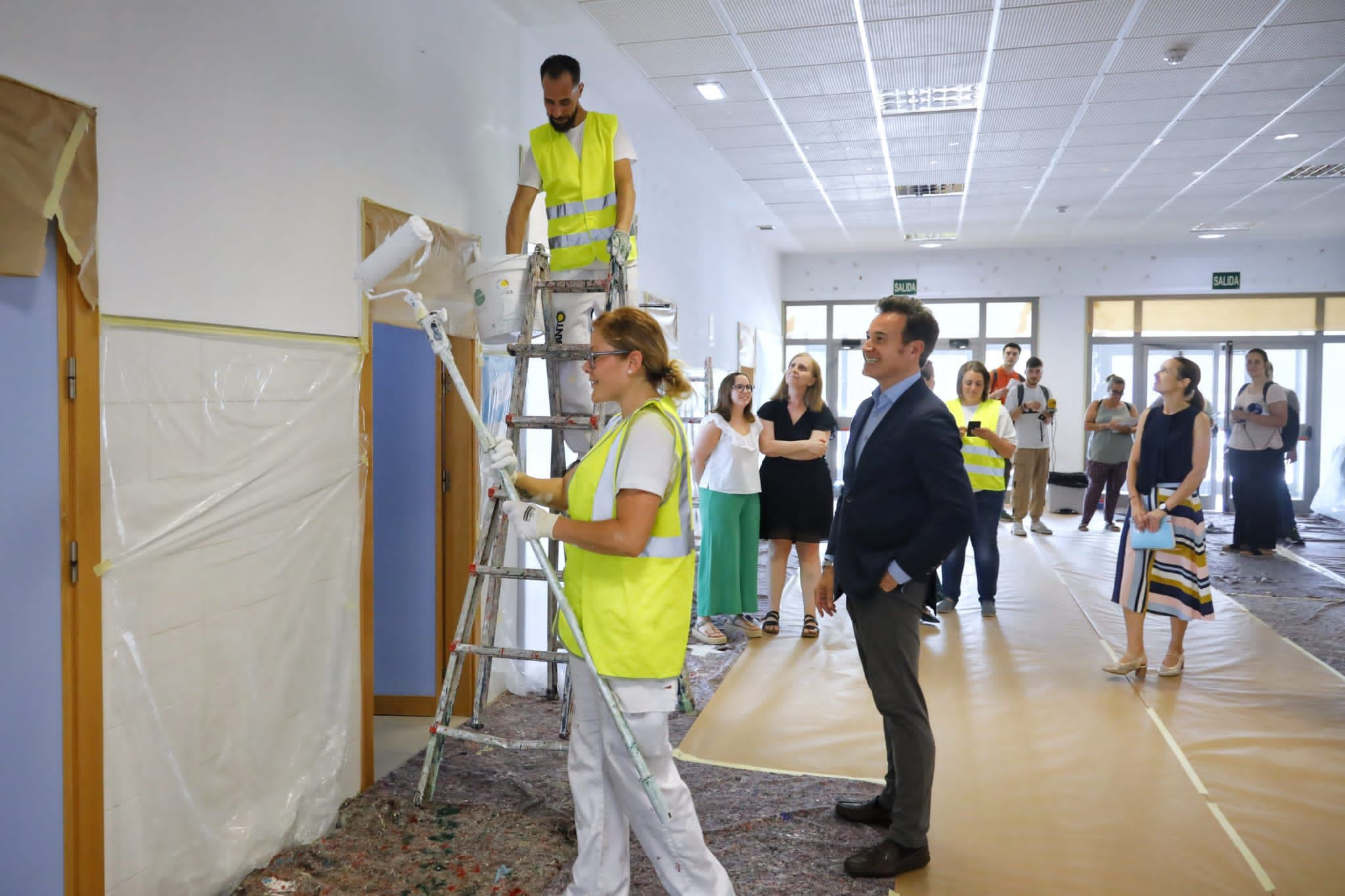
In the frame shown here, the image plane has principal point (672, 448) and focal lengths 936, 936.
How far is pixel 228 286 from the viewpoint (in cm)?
245

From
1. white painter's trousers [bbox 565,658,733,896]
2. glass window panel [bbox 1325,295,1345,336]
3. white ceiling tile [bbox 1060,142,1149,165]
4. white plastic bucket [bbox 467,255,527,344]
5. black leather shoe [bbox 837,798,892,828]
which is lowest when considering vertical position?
black leather shoe [bbox 837,798,892,828]

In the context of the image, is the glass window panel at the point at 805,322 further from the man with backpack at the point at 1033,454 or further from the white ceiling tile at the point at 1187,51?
the white ceiling tile at the point at 1187,51

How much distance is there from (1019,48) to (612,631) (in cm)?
419

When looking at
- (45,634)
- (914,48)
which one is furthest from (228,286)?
(914,48)

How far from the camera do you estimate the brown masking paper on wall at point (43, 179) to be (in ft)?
6.05

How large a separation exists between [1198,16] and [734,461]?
9.92 ft

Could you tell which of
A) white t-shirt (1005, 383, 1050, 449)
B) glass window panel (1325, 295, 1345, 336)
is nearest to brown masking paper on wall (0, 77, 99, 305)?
white t-shirt (1005, 383, 1050, 449)

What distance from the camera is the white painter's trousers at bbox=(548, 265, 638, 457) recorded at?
3.16 meters

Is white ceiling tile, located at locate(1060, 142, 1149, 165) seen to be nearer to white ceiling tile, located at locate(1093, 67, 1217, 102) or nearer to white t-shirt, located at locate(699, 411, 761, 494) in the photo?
white ceiling tile, located at locate(1093, 67, 1217, 102)

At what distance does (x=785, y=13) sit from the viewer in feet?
14.4

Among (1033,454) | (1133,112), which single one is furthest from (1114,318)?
(1133,112)

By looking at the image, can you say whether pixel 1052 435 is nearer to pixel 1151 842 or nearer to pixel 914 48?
pixel 914 48

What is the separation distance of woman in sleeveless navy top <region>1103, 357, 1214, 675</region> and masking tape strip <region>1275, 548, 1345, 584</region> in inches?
133

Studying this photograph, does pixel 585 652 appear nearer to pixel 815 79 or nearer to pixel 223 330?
pixel 223 330
